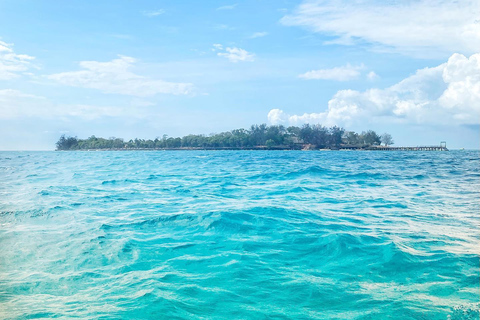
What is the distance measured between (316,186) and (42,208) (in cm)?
1343

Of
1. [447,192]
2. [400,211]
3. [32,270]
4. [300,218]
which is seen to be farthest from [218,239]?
[447,192]

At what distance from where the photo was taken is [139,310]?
563cm

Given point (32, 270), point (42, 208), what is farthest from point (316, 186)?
point (32, 270)

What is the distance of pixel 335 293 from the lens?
6.15 meters

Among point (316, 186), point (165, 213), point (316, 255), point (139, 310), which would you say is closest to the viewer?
point (139, 310)

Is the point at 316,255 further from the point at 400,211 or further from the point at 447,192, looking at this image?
the point at 447,192

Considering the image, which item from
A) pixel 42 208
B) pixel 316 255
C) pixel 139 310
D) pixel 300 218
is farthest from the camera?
pixel 42 208

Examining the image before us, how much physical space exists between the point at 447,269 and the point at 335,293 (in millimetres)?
2737

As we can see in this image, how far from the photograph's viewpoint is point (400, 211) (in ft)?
42.1

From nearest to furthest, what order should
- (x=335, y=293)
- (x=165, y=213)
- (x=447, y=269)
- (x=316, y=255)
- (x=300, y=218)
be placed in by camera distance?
1. (x=335, y=293)
2. (x=447, y=269)
3. (x=316, y=255)
4. (x=300, y=218)
5. (x=165, y=213)

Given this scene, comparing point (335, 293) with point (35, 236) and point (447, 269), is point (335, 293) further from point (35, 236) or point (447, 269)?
point (35, 236)

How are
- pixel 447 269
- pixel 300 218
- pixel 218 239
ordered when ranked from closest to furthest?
pixel 447 269 < pixel 218 239 < pixel 300 218

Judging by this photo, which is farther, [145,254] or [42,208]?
[42,208]

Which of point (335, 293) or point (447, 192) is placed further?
point (447, 192)
